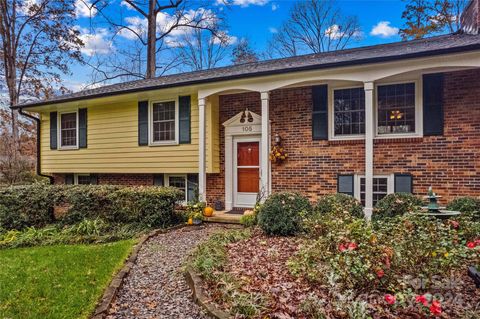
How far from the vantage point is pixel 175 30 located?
18.7 meters

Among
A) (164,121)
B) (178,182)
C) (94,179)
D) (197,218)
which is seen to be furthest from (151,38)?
(197,218)

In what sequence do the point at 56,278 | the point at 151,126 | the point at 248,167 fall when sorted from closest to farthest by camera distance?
the point at 56,278, the point at 248,167, the point at 151,126

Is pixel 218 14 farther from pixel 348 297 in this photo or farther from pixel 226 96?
pixel 348 297

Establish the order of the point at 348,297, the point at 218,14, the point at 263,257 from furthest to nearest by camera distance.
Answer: the point at 218,14 → the point at 263,257 → the point at 348,297

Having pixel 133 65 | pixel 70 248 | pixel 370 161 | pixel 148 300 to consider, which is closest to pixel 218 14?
pixel 133 65

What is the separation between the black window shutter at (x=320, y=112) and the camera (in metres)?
7.66

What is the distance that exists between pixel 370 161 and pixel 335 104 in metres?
1.84

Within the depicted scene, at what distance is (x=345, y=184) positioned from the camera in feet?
24.4

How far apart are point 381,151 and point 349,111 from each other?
1173 mm

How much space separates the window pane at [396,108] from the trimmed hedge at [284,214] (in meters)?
2.94

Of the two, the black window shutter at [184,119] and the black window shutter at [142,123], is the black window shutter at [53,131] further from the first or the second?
the black window shutter at [184,119]

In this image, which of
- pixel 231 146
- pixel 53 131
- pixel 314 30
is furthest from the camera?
pixel 314 30

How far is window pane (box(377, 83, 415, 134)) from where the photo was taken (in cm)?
706

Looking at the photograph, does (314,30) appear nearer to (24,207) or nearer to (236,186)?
(236,186)
